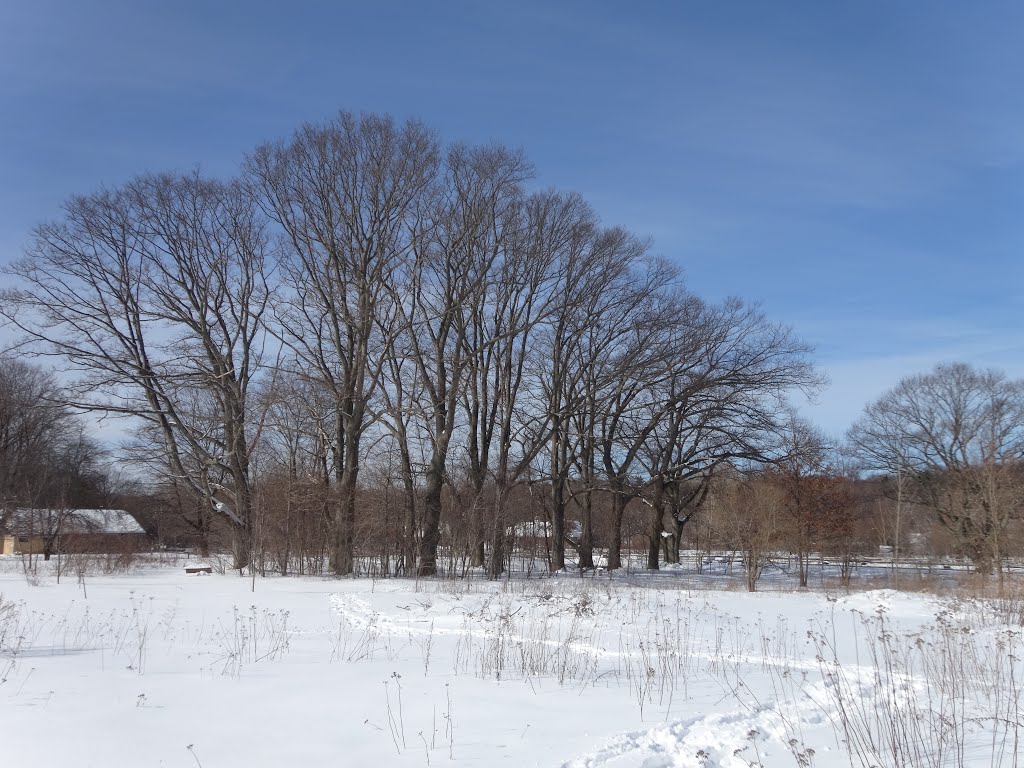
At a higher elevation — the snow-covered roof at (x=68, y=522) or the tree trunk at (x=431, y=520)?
the tree trunk at (x=431, y=520)

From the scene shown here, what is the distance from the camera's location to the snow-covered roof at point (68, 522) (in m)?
33.2

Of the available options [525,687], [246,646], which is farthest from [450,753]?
[246,646]

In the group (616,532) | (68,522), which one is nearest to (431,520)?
(616,532)

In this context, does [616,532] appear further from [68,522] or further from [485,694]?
[485,694]

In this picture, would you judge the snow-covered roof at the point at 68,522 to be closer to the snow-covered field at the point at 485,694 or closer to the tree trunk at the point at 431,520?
the tree trunk at the point at 431,520

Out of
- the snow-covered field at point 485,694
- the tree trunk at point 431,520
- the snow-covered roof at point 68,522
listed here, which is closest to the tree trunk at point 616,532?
the tree trunk at point 431,520

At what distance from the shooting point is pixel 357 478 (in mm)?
23875

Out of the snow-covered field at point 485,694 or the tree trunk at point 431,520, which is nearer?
the snow-covered field at point 485,694

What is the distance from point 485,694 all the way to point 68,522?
3695 cm

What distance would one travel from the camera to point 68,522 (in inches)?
1469

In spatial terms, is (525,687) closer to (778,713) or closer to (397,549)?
(778,713)

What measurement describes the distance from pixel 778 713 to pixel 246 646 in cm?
624

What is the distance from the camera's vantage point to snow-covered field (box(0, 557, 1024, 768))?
516 centimetres

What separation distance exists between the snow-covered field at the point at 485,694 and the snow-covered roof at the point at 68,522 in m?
23.4
